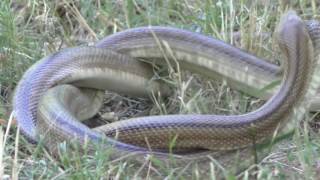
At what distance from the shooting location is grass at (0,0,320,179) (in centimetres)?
362

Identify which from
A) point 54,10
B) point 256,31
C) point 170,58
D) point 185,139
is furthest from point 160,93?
point 54,10

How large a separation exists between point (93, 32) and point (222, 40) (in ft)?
3.21

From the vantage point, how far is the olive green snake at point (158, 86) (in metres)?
3.75

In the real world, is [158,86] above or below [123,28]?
below

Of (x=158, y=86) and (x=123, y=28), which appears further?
(x=123, y=28)

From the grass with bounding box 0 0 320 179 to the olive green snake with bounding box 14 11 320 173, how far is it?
101 mm

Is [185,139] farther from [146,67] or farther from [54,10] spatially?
[54,10]

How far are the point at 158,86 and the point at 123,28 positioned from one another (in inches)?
28.6

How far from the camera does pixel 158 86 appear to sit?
4.87 metres

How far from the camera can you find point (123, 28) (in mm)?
5449

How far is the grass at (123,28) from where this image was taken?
11.9ft

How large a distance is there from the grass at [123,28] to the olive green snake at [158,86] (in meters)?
0.10

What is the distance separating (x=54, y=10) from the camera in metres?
5.76

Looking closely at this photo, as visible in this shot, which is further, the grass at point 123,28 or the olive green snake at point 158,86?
the olive green snake at point 158,86
